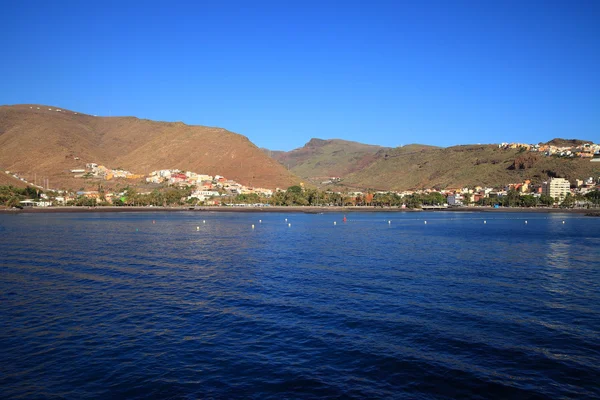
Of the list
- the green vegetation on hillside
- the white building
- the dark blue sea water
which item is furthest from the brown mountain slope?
the white building

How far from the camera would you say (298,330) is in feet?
55.3

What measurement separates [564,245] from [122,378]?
4737 cm

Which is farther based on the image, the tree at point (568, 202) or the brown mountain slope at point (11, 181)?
the brown mountain slope at point (11, 181)

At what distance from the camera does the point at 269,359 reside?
1407 centimetres

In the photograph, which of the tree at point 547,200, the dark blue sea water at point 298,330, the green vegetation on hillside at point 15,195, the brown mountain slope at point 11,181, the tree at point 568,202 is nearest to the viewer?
the dark blue sea water at point 298,330

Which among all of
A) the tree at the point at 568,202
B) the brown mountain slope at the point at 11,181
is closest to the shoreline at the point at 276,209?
the tree at the point at 568,202

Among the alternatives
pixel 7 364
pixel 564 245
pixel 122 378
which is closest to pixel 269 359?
pixel 122 378

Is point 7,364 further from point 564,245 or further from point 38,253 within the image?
point 564,245

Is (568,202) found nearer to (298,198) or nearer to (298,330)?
(298,198)

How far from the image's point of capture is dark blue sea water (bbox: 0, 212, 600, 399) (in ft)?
40.7

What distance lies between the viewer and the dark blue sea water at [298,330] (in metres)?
12.4

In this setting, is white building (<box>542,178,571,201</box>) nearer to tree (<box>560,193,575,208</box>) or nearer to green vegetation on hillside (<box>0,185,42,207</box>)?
tree (<box>560,193,575,208</box>)

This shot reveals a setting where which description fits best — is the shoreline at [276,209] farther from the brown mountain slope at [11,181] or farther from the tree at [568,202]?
the brown mountain slope at [11,181]

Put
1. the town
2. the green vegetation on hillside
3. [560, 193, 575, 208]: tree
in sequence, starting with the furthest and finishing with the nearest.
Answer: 1. [560, 193, 575, 208]: tree
2. the town
3. the green vegetation on hillside
